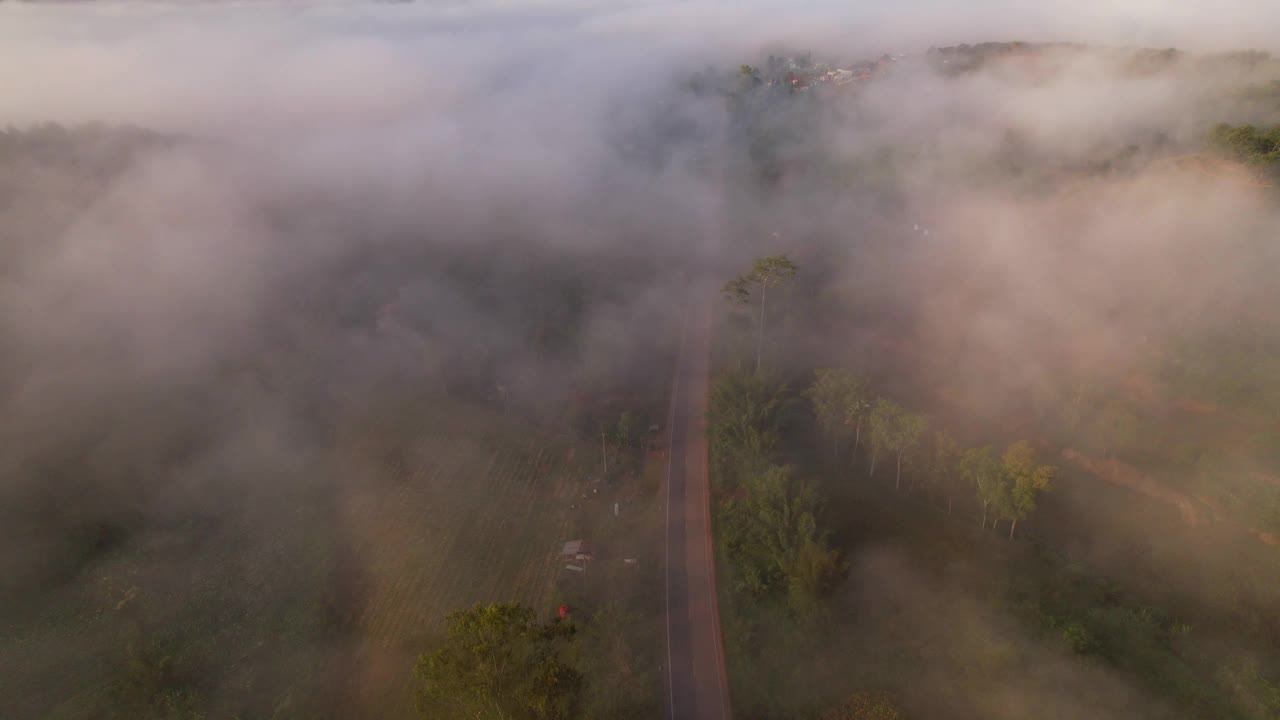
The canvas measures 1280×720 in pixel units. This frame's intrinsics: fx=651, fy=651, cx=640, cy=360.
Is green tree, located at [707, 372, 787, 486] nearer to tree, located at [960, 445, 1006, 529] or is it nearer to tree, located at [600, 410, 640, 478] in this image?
tree, located at [600, 410, 640, 478]

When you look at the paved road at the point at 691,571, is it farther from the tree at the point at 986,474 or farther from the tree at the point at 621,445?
the tree at the point at 986,474

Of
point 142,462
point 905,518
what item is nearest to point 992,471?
point 905,518

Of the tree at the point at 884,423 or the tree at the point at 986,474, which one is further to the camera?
the tree at the point at 884,423

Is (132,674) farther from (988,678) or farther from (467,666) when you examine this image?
(988,678)

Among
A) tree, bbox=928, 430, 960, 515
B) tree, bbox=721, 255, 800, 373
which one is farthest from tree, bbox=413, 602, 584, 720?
tree, bbox=721, 255, 800, 373

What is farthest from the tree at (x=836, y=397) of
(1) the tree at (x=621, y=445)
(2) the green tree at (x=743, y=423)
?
(1) the tree at (x=621, y=445)

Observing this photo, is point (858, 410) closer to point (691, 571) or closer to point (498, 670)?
point (691, 571)

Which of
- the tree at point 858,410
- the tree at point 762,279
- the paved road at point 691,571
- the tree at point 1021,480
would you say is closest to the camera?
the paved road at point 691,571

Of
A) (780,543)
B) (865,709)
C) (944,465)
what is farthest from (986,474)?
(865,709)
